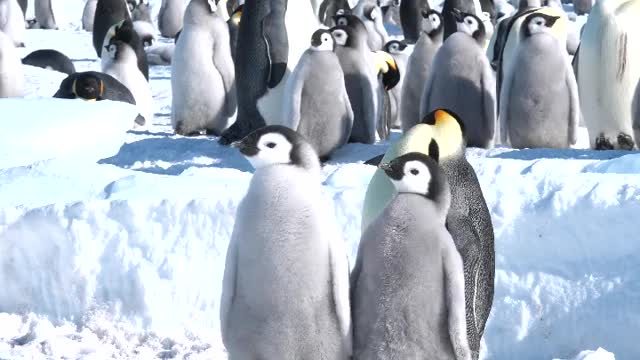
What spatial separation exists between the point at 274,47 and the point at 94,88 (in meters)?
2.76

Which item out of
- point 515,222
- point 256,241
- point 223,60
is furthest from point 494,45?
point 256,241

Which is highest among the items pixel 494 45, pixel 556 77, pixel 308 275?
pixel 308 275

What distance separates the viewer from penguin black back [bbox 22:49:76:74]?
48.3ft

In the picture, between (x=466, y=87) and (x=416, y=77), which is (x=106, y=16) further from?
(x=466, y=87)

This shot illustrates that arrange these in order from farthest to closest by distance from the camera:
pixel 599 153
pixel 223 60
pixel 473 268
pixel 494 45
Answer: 1. pixel 494 45
2. pixel 223 60
3. pixel 599 153
4. pixel 473 268

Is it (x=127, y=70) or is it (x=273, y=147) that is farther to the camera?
(x=127, y=70)

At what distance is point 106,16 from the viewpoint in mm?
17344

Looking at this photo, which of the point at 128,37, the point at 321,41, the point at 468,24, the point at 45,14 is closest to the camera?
the point at 321,41

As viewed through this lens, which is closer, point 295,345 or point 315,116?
point 295,345

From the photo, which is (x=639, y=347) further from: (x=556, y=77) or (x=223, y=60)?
(x=223, y=60)

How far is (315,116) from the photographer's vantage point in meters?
7.01

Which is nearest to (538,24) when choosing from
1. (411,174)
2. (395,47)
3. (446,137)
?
(446,137)

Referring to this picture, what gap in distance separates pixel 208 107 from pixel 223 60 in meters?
0.35

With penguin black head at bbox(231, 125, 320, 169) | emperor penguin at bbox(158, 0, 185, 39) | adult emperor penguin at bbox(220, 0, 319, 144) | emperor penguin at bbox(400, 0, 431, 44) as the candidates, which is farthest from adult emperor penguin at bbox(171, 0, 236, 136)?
emperor penguin at bbox(158, 0, 185, 39)
